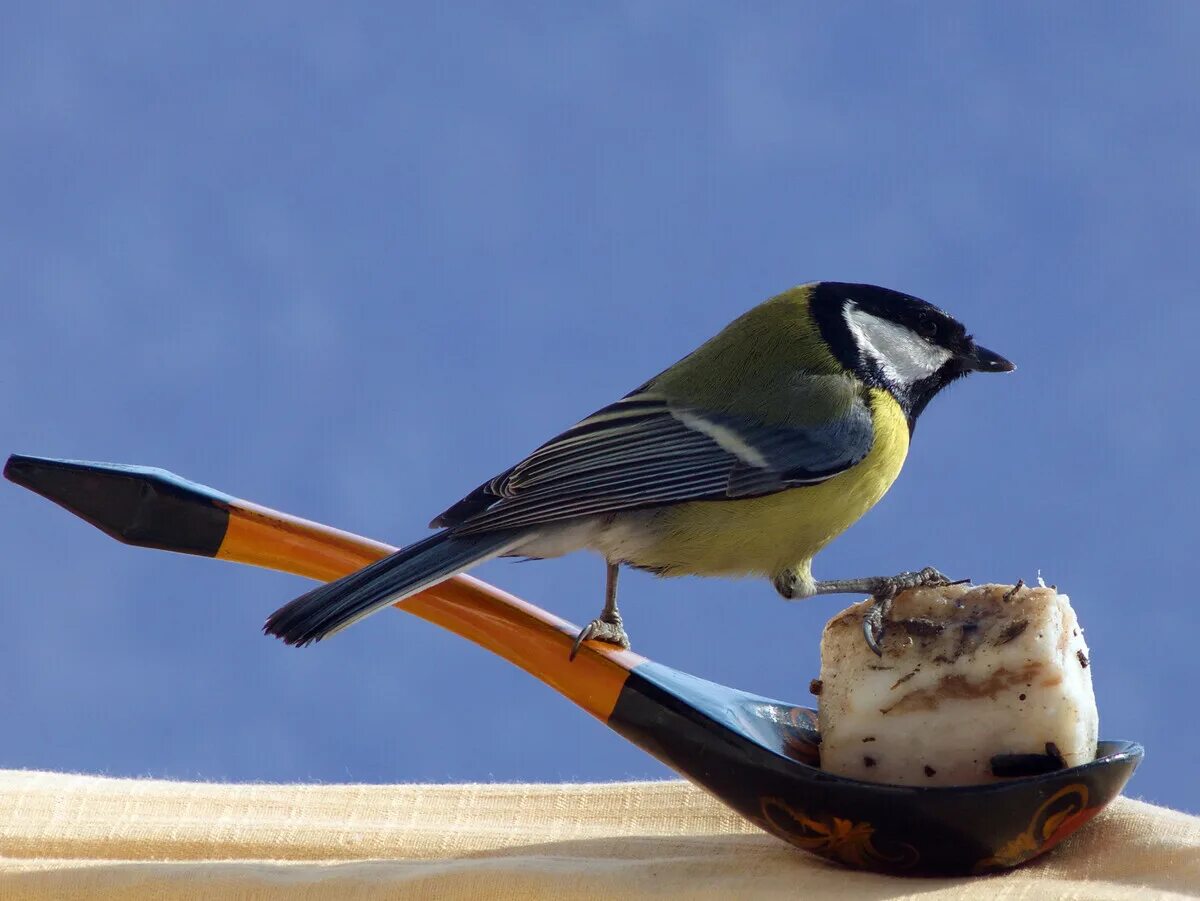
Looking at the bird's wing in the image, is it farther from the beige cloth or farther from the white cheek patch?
the beige cloth

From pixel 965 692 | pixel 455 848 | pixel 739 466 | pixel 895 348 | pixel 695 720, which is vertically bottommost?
pixel 455 848

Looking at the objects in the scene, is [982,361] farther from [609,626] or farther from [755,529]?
[609,626]

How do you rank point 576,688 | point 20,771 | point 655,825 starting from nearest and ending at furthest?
point 576,688 < point 655,825 < point 20,771

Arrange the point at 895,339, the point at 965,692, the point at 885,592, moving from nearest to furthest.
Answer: the point at 965,692 → the point at 885,592 → the point at 895,339

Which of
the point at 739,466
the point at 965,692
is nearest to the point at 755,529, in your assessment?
the point at 739,466

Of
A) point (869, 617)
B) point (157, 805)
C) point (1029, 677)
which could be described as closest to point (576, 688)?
point (869, 617)

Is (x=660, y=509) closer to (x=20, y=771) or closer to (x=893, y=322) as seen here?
(x=893, y=322)

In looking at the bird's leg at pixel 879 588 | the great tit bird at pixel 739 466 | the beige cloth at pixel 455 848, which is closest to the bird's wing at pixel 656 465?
the great tit bird at pixel 739 466
